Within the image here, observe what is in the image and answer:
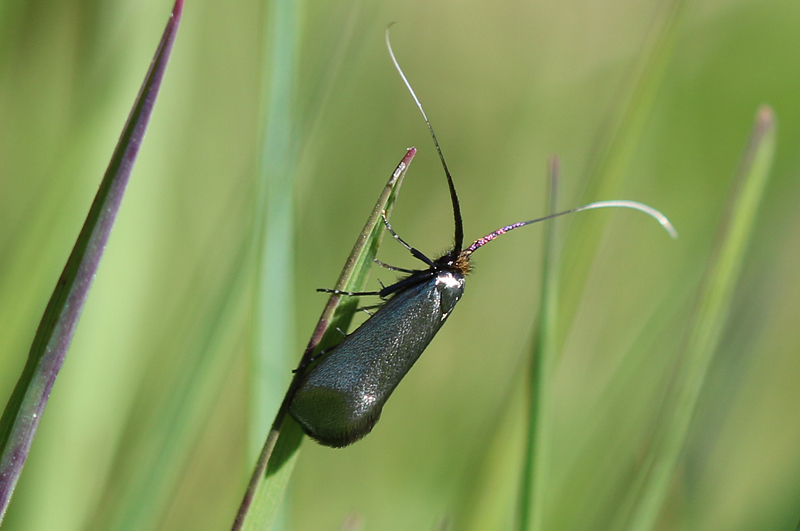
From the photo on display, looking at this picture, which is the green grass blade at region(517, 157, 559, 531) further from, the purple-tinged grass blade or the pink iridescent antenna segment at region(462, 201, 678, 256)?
the purple-tinged grass blade

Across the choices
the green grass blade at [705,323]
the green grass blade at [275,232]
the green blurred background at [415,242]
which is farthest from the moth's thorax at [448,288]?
the green grass blade at [705,323]

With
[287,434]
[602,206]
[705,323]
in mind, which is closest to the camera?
[287,434]

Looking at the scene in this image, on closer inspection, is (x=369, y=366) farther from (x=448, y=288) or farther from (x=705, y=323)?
(x=705, y=323)

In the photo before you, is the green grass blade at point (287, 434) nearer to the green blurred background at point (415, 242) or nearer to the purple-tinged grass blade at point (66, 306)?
the green blurred background at point (415, 242)

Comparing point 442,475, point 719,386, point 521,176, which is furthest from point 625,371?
point 521,176

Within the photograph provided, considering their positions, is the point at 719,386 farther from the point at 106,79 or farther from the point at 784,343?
the point at 106,79

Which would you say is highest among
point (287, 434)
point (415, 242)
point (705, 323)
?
point (415, 242)

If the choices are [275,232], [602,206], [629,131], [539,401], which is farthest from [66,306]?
[629,131]
